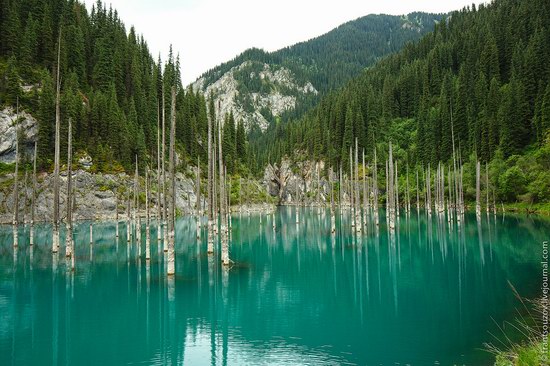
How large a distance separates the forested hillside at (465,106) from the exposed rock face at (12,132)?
265 feet

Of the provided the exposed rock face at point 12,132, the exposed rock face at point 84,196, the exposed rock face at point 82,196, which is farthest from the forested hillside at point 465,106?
the exposed rock face at point 12,132

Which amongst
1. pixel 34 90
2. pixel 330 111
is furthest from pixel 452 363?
pixel 330 111

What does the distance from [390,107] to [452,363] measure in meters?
141

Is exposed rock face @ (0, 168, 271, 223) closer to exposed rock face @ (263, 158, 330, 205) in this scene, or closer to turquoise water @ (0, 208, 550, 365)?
turquoise water @ (0, 208, 550, 365)

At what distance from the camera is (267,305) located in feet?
70.2

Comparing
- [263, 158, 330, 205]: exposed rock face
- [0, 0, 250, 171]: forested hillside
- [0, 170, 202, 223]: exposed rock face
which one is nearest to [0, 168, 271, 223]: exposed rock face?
[0, 170, 202, 223]: exposed rock face

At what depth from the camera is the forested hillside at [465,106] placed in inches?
3420

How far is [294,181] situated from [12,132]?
10256 centimetres

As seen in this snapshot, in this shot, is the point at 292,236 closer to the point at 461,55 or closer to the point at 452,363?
the point at 452,363

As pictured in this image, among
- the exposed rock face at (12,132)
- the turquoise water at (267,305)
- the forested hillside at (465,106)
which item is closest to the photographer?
the turquoise water at (267,305)

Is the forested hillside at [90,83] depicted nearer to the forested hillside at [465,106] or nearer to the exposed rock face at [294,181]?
the exposed rock face at [294,181]

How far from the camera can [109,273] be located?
30328 mm

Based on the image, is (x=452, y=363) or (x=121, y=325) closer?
(x=452, y=363)

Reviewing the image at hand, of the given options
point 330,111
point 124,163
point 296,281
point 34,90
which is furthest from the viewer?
point 330,111
